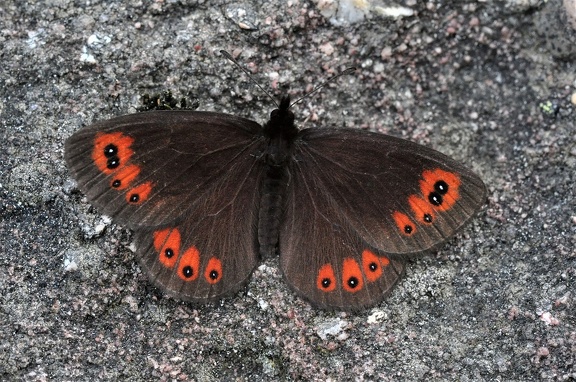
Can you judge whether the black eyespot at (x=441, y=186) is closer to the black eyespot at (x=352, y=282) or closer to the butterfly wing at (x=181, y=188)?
the black eyespot at (x=352, y=282)

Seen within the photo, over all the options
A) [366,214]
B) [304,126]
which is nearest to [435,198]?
[366,214]

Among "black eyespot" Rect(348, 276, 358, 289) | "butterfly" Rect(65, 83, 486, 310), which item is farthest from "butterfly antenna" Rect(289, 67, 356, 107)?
"black eyespot" Rect(348, 276, 358, 289)

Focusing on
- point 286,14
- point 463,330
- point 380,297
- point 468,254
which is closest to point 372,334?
point 380,297

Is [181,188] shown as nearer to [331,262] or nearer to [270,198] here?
[270,198]

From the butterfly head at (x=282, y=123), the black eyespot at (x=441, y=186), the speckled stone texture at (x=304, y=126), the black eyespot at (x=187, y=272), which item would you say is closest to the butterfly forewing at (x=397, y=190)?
the black eyespot at (x=441, y=186)

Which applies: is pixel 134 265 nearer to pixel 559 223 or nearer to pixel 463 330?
pixel 463 330
